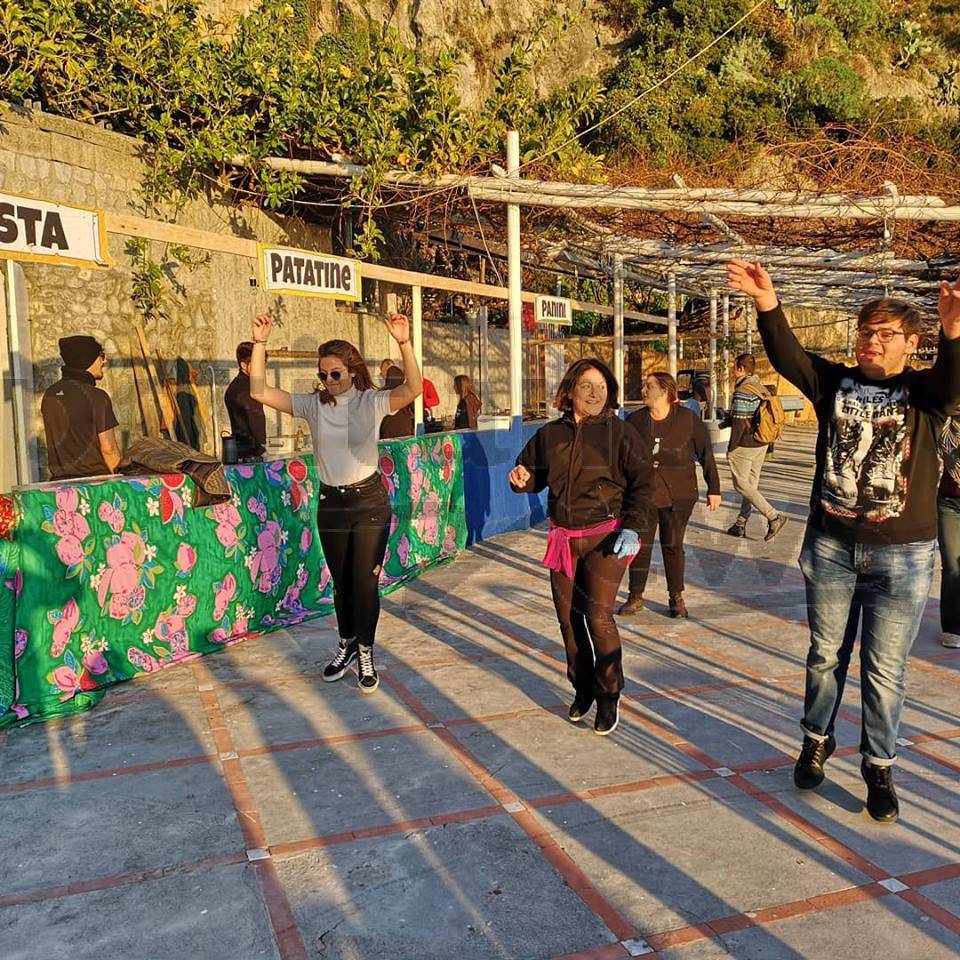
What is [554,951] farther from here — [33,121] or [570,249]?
[570,249]

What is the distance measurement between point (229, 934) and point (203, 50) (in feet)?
32.4

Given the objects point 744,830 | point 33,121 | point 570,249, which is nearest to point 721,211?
point 570,249

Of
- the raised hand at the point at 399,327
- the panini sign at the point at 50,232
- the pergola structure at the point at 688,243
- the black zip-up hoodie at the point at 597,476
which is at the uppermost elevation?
the pergola structure at the point at 688,243

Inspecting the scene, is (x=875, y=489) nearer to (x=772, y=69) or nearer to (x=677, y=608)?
(x=677, y=608)

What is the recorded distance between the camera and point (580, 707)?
496 centimetres

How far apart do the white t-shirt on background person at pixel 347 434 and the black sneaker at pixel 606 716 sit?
6.11 feet

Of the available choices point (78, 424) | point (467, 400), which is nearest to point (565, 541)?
point (78, 424)

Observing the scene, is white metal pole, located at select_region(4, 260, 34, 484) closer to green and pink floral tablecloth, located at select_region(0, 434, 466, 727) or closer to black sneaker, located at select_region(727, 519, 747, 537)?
green and pink floral tablecloth, located at select_region(0, 434, 466, 727)

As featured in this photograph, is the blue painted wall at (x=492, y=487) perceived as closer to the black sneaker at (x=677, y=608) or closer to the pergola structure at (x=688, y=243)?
the pergola structure at (x=688, y=243)

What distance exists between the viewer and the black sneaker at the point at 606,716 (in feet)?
15.6

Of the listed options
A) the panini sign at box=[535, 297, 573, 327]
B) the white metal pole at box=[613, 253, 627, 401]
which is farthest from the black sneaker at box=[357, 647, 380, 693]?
the white metal pole at box=[613, 253, 627, 401]

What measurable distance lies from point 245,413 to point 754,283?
482 centimetres

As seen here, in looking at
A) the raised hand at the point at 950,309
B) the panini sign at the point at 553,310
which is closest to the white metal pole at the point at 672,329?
the panini sign at the point at 553,310

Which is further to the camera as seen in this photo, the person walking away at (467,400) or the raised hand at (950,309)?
the person walking away at (467,400)
